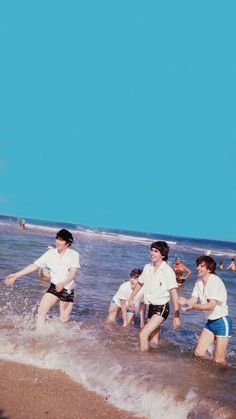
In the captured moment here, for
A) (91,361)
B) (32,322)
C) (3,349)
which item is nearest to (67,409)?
(91,361)

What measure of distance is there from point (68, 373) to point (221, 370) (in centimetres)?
223

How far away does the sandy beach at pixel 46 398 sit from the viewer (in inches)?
187

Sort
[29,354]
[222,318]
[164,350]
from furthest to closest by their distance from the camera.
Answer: [164,350], [222,318], [29,354]

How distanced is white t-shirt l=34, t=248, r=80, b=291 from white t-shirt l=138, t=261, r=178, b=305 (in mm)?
1267

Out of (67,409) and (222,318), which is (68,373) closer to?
(67,409)

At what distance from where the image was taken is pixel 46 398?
5.12m

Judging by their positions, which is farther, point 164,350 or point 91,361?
point 164,350

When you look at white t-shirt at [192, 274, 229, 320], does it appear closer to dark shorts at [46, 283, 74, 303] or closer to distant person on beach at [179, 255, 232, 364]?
distant person on beach at [179, 255, 232, 364]

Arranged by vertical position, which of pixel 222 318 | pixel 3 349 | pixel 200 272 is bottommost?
pixel 3 349

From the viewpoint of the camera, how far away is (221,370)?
263 inches

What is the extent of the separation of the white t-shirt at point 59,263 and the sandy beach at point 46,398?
1.98m

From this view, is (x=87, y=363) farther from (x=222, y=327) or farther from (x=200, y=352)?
(x=222, y=327)

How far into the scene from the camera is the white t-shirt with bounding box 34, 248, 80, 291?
7734 mm

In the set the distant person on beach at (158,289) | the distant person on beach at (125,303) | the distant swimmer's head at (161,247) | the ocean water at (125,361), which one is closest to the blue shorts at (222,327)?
the ocean water at (125,361)
